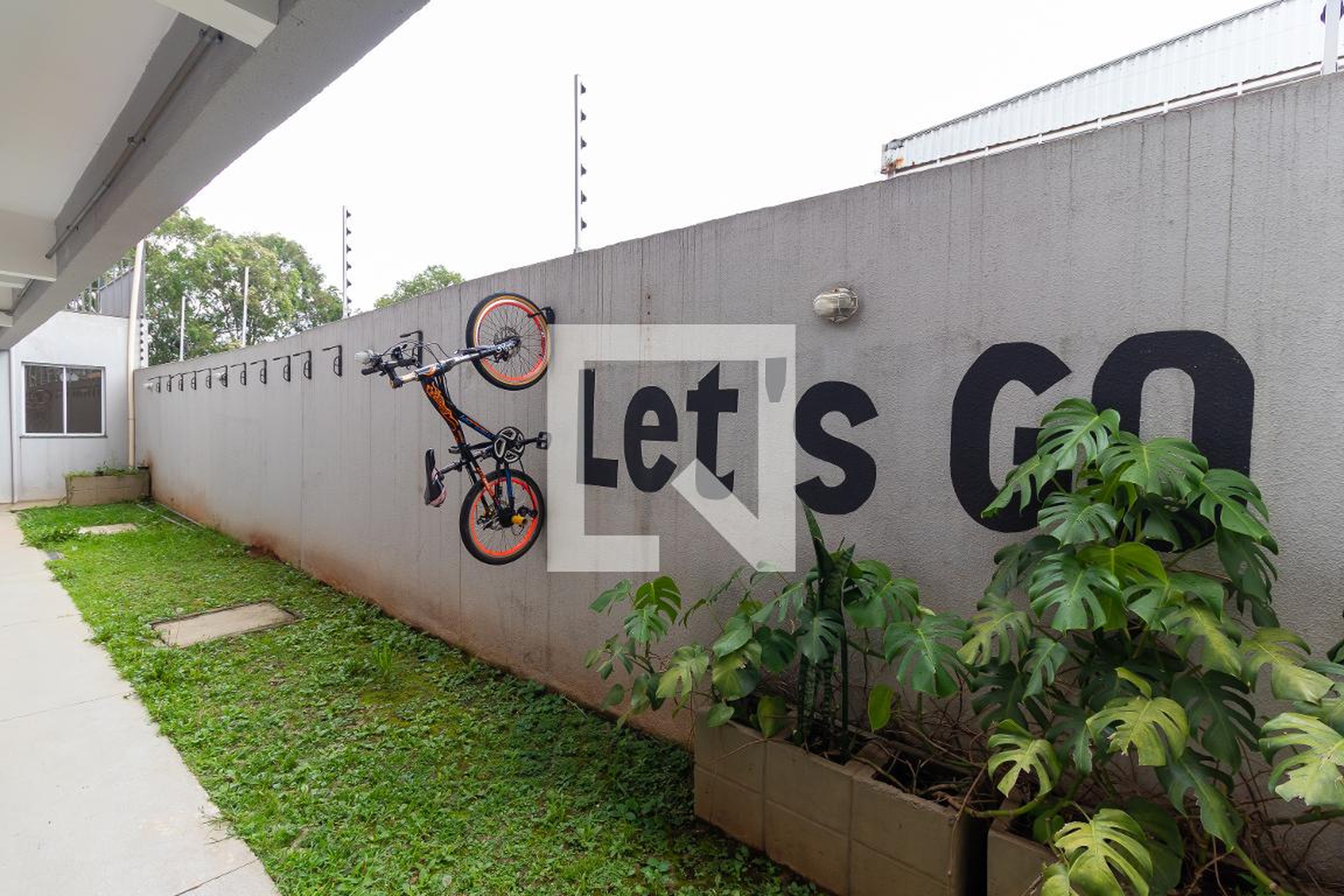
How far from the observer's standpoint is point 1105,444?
1.37 m

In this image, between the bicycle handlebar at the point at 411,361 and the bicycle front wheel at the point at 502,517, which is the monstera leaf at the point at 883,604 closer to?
the bicycle front wheel at the point at 502,517

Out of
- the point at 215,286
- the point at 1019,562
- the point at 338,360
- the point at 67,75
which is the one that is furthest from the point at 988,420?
the point at 215,286

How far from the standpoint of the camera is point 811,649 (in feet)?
5.59

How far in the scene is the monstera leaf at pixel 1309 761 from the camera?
38.2 inches

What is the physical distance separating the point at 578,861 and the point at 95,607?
4651 mm

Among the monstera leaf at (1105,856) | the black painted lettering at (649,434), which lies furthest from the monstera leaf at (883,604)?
the black painted lettering at (649,434)

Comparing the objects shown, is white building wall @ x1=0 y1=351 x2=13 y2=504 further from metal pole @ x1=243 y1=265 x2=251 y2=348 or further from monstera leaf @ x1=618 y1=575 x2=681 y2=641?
monstera leaf @ x1=618 y1=575 x2=681 y2=641

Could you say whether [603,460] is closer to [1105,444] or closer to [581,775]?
[581,775]

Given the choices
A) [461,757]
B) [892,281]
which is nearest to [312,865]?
[461,757]

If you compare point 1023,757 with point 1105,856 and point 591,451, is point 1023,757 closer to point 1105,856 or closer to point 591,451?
point 1105,856

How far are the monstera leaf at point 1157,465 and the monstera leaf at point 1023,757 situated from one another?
59cm

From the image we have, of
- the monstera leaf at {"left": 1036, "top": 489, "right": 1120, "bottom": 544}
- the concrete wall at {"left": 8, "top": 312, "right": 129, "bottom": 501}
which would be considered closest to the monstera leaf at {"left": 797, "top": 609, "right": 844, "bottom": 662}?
the monstera leaf at {"left": 1036, "top": 489, "right": 1120, "bottom": 544}

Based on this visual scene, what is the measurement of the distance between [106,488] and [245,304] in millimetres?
4086

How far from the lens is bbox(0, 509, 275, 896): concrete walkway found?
1.92 m
